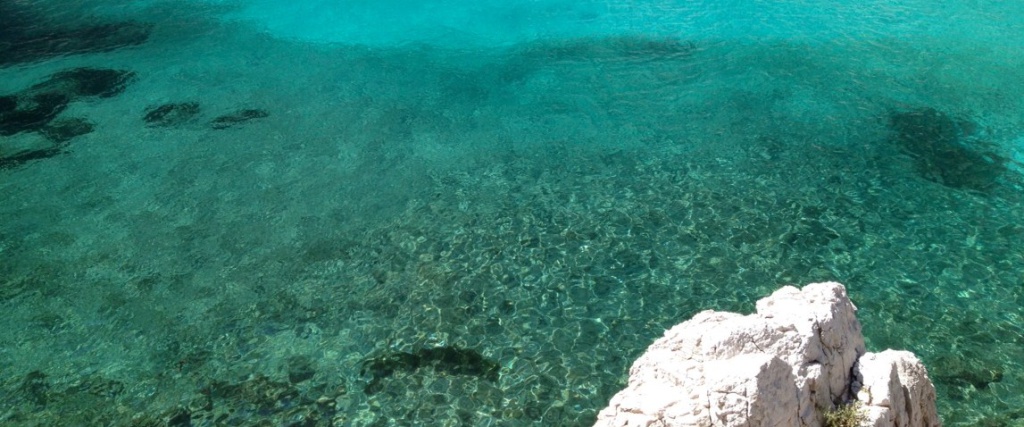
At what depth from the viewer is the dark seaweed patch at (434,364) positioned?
8.05 m

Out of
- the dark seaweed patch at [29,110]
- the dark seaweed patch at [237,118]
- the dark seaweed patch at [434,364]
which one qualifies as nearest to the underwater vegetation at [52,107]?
the dark seaweed patch at [29,110]

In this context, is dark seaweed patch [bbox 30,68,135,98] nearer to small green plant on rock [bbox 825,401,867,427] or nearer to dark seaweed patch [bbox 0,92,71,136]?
dark seaweed patch [bbox 0,92,71,136]

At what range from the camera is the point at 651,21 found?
17.0 metres

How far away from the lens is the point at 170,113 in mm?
13578

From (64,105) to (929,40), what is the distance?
57.4 ft

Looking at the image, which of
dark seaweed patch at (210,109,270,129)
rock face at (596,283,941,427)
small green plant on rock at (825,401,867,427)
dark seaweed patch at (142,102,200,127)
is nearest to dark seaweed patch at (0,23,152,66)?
dark seaweed patch at (142,102,200,127)

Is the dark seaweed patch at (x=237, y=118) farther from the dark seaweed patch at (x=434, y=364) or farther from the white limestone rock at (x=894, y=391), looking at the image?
the white limestone rock at (x=894, y=391)

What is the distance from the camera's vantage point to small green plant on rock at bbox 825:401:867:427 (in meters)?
5.15

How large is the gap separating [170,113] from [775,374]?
40.4 feet

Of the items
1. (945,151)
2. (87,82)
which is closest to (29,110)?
(87,82)

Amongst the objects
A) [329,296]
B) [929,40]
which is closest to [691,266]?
[329,296]

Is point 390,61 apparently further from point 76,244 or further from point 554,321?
point 554,321

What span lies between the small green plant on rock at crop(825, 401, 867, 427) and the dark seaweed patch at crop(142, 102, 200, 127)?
12058 millimetres

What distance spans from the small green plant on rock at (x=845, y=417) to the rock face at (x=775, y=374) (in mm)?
53
